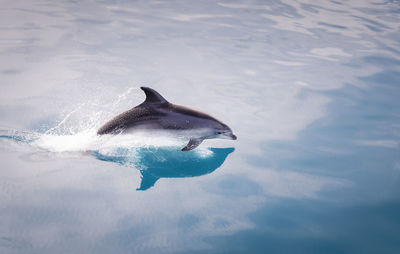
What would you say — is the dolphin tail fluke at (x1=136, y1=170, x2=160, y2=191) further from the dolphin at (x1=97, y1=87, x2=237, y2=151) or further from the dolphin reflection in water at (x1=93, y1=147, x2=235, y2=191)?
the dolphin at (x1=97, y1=87, x2=237, y2=151)

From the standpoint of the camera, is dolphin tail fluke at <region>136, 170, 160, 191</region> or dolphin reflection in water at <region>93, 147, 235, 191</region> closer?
dolphin tail fluke at <region>136, 170, 160, 191</region>

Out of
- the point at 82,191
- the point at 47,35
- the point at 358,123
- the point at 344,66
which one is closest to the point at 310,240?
the point at 82,191

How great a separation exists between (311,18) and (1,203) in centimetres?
2017

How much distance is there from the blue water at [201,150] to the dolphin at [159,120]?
280 millimetres

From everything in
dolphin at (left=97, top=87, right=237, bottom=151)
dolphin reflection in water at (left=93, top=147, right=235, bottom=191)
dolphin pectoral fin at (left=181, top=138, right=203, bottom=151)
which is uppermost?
dolphin at (left=97, top=87, right=237, bottom=151)

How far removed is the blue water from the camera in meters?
4.63

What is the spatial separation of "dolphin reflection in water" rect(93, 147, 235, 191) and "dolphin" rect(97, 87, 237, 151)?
30 cm

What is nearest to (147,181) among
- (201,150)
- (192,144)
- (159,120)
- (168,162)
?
(168,162)

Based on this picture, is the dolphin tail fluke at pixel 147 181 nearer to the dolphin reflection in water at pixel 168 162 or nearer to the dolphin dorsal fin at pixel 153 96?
the dolphin reflection in water at pixel 168 162

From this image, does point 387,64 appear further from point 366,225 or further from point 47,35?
point 47,35

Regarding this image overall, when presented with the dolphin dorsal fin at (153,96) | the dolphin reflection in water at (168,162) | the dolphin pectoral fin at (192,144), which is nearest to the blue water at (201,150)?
the dolphin reflection in water at (168,162)

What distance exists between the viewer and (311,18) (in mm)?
20812

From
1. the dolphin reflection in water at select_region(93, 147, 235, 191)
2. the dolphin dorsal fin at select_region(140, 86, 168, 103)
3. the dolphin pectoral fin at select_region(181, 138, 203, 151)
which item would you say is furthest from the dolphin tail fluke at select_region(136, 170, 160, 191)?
the dolphin dorsal fin at select_region(140, 86, 168, 103)

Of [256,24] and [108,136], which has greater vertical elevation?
[256,24]
